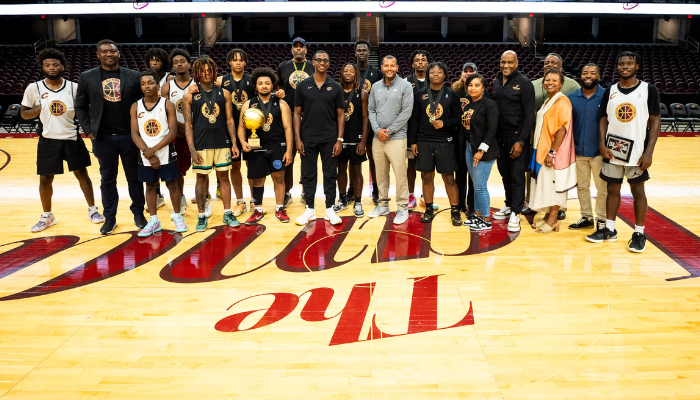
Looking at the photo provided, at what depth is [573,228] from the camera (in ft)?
15.1

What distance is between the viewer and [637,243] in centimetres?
398

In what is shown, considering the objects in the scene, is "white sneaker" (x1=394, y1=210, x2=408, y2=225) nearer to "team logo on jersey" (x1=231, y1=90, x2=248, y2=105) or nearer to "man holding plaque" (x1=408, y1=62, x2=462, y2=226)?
"man holding plaque" (x1=408, y1=62, x2=462, y2=226)

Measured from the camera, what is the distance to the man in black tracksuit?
14.2ft

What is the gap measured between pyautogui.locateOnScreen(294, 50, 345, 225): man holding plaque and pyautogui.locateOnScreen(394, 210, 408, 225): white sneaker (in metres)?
0.56

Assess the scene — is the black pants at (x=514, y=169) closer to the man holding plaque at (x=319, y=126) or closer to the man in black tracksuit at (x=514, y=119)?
the man in black tracksuit at (x=514, y=119)

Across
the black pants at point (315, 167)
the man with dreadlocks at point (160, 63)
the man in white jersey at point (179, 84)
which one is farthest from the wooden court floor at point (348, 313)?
the man with dreadlocks at point (160, 63)

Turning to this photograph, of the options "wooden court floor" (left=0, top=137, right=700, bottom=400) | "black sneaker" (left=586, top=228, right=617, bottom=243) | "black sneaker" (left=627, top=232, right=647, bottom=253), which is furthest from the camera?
"black sneaker" (left=586, top=228, right=617, bottom=243)

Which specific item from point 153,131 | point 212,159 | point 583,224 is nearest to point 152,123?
point 153,131

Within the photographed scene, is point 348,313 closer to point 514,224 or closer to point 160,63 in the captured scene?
point 514,224

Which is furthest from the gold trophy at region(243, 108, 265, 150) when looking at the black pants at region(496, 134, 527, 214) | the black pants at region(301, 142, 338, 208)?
the black pants at region(496, 134, 527, 214)

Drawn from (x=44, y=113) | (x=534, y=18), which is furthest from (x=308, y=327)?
(x=534, y=18)

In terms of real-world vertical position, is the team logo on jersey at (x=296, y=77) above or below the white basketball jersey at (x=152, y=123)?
above

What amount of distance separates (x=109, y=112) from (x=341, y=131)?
2148 millimetres

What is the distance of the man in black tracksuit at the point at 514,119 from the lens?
4320mm
